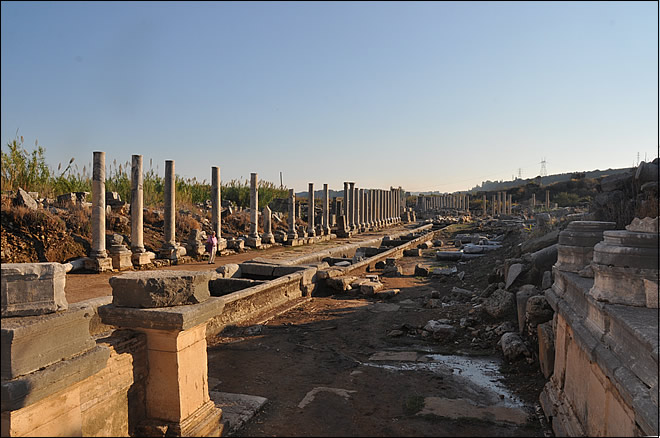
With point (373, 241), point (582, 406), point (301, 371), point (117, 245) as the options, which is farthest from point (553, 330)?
point (373, 241)

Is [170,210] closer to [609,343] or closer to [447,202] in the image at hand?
[609,343]

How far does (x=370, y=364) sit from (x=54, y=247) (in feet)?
35.5

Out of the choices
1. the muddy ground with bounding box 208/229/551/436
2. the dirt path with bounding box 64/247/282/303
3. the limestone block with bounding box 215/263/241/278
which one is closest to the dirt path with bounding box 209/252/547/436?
the muddy ground with bounding box 208/229/551/436

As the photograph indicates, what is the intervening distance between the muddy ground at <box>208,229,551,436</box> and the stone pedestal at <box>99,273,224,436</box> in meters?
0.63

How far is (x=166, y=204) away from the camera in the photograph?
50.5 feet

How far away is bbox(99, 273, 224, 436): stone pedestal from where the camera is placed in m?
3.88

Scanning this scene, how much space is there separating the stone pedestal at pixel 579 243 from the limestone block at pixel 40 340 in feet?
17.0

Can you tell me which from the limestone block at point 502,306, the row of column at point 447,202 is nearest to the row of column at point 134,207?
A: the limestone block at point 502,306

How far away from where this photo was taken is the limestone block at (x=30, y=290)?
2.90m

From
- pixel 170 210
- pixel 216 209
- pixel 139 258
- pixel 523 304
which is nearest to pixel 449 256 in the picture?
pixel 216 209

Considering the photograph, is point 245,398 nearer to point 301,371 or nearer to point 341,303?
point 301,371

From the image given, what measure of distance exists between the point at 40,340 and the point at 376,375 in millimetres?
4307

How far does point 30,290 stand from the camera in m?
2.97

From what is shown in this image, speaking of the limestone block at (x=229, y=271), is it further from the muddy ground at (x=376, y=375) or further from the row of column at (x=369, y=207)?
the row of column at (x=369, y=207)
